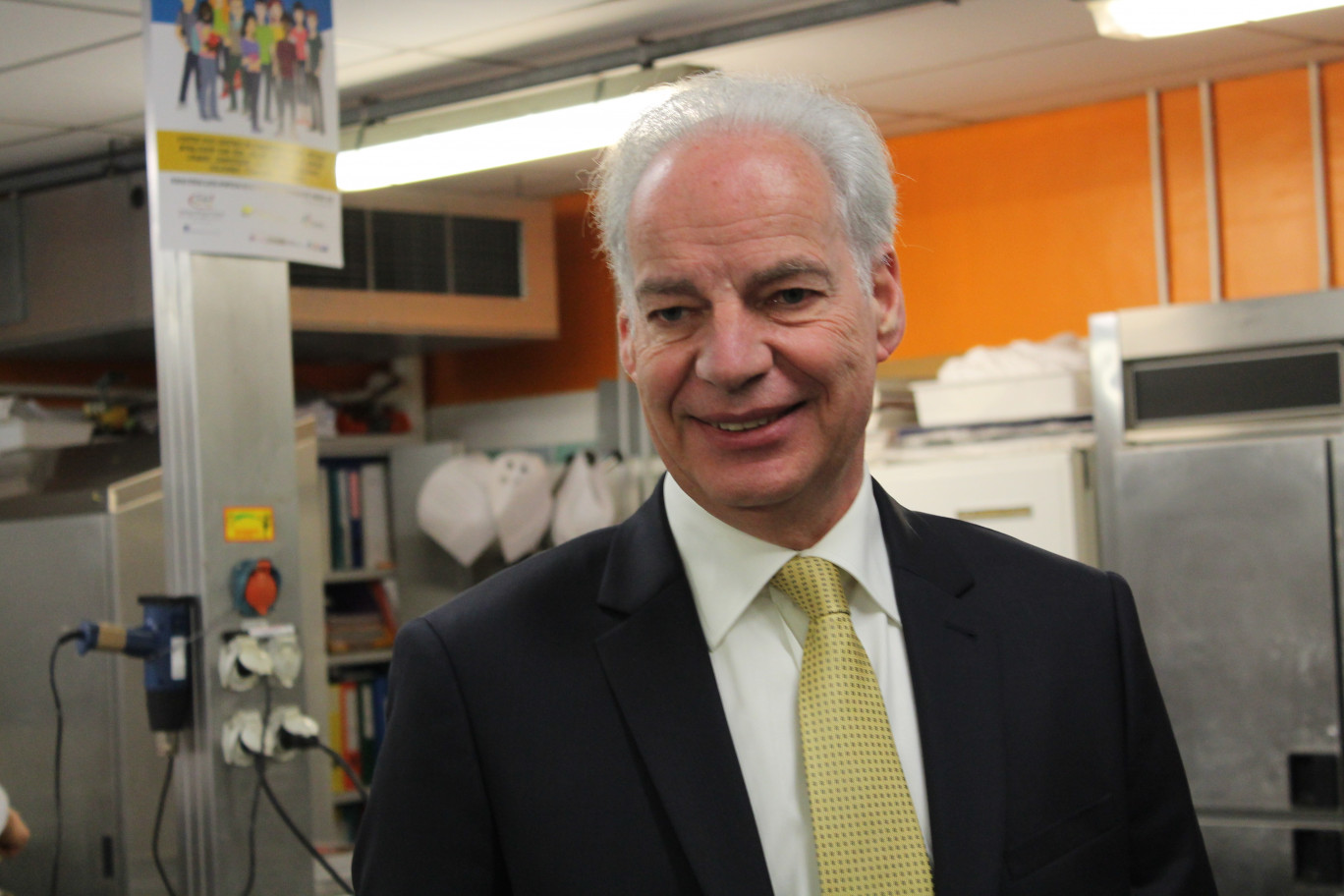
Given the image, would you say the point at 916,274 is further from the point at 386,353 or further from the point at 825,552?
the point at 825,552

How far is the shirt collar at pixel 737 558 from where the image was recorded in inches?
46.1

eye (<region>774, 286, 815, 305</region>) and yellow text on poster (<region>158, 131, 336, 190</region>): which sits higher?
yellow text on poster (<region>158, 131, 336, 190</region>)

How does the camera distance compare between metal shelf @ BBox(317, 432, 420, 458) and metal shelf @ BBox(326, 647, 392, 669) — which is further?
metal shelf @ BBox(317, 432, 420, 458)

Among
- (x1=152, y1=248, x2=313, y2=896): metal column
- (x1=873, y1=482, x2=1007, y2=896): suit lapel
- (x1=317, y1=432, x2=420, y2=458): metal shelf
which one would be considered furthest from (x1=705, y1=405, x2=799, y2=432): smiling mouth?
(x1=317, y1=432, x2=420, y2=458): metal shelf

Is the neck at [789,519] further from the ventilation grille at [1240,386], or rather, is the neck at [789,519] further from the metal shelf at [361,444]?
the metal shelf at [361,444]

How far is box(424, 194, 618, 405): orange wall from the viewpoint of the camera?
229 inches

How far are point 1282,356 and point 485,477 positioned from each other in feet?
9.11

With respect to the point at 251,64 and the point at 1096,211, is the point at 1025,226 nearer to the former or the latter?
the point at 1096,211

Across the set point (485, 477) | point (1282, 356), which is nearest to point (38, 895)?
point (485, 477)

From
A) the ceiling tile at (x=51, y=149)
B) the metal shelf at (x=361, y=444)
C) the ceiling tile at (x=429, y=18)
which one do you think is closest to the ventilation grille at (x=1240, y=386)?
the ceiling tile at (x=429, y=18)

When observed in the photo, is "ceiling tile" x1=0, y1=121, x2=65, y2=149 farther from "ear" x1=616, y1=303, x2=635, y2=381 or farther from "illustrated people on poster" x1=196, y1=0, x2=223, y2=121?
"ear" x1=616, y1=303, x2=635, y2=381

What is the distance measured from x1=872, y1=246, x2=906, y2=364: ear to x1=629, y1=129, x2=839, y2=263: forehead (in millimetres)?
87

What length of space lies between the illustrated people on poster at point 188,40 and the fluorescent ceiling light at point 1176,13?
5.11 feet

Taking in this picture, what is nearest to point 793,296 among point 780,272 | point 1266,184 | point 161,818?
point 780,272
